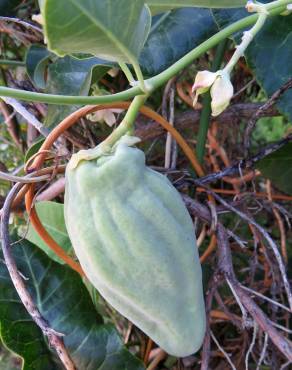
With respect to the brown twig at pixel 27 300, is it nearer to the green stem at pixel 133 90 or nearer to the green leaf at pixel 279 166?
the green stem at pixel 133 90

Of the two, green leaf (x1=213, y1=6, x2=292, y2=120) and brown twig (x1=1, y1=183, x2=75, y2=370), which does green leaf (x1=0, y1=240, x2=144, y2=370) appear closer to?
brown twig (x1=1, y1=183, x2=75, y2=370)

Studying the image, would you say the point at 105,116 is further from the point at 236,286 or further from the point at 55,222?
the point at 236,286

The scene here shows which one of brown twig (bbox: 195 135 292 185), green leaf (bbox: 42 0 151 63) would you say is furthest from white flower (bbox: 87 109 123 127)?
green leaf (bbox: 42 0 151 63)

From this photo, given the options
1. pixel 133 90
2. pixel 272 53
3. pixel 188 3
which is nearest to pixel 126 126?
pixel 133 90

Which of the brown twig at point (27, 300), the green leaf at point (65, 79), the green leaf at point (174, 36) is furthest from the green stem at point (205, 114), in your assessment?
the brown twig at point (27, 300)

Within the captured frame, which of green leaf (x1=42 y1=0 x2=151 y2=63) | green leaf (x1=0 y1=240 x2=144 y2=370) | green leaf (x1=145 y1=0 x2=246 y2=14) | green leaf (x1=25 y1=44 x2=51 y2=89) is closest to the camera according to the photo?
green leaf (x1=42 y1=0 x2=151 y2=63)
